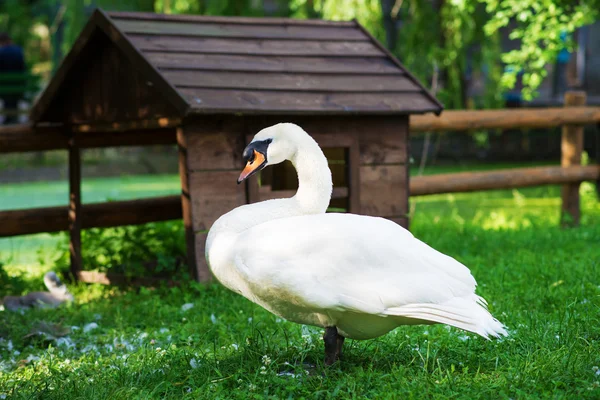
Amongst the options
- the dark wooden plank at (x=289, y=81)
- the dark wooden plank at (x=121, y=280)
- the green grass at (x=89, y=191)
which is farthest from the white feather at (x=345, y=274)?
the green grass at (x=89, y=191)

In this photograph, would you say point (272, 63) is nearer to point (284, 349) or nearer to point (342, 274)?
point (284, 349)

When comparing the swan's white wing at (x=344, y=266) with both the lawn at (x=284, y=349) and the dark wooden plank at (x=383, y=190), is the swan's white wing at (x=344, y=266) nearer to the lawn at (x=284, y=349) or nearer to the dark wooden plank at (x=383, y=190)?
the lawn at (x=284, y=349)

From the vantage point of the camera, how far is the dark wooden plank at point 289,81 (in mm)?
5863

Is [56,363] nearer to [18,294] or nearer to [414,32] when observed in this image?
[18,294]

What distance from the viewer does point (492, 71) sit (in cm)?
1413

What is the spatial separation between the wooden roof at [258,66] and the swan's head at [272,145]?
1786 mm

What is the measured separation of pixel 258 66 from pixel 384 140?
1139 mm

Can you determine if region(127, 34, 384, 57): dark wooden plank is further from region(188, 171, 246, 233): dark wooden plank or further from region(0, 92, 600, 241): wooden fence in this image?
region(188, 171, 246, 233): dark wooden plank

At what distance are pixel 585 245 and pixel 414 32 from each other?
7.14m

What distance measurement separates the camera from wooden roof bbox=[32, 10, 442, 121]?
5.82m

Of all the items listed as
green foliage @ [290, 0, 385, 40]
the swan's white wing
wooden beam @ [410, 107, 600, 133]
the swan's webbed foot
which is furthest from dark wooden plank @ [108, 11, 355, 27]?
green foliage @ [290, 0, 385, 40]

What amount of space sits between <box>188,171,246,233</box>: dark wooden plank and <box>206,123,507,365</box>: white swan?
2.25 metres

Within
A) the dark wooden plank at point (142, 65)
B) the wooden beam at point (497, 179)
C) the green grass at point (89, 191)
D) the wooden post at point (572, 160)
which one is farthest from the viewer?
the green grass at point (89, 191)

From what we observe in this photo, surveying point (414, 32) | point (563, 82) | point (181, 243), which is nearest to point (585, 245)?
point (181, 243)
